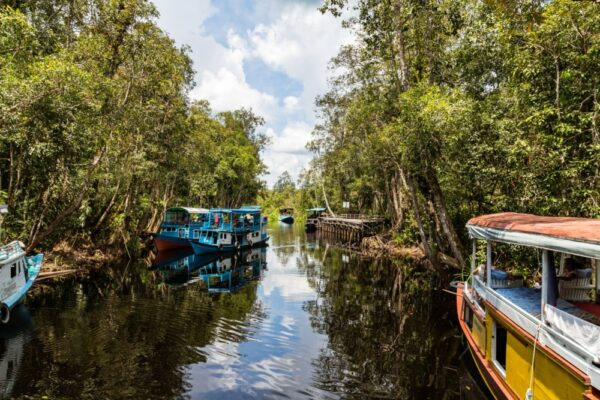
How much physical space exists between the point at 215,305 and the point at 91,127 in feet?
29.2

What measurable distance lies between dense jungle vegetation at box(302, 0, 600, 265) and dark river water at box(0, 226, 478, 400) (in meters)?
5.17

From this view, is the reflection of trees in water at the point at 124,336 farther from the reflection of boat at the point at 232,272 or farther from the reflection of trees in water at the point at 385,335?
the reflection of trees in water at the point at 385,335

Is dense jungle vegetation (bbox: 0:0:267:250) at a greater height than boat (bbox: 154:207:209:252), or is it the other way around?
dense jungle vegetation (bbox: 0:0:267:250)

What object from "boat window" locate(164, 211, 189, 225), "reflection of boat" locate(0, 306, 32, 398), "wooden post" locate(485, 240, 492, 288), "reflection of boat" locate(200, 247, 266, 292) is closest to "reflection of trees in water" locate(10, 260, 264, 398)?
"reflection of boat" locate(0, 306, 32, 398)

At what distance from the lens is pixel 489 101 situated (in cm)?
1529

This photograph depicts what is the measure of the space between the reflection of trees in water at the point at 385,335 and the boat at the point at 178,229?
12905 mm

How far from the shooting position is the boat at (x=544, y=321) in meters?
4.79

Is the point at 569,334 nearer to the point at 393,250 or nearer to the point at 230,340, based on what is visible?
the point at 230,340

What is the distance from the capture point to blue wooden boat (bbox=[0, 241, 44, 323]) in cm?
1162

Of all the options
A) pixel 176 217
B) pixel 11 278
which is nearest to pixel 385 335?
pixel 11 278

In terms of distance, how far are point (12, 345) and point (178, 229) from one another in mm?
20837

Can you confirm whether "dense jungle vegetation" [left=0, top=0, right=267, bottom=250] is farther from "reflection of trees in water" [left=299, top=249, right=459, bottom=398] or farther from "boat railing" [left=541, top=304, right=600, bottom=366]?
Answer: "boat railing" [left=541, top=304, right=600, bottom=366]

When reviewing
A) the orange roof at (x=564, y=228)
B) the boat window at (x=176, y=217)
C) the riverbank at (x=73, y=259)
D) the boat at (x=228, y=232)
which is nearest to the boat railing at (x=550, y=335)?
the orange roof at (x=564, y=228)

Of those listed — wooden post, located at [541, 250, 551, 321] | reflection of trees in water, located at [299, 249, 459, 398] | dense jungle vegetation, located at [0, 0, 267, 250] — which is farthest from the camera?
dense jungle vegetation, located at [0, 0, 267, 250]
